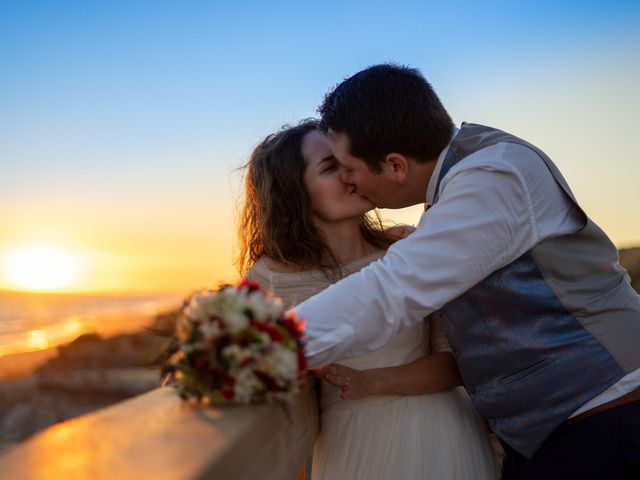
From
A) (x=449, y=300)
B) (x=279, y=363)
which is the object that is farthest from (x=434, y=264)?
(x=279, y=363)

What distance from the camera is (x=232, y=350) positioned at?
1.47 metres

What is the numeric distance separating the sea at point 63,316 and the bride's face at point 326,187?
33.3 feet

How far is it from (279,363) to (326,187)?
158 cm

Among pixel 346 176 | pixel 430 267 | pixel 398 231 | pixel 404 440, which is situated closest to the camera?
pixel 430 267

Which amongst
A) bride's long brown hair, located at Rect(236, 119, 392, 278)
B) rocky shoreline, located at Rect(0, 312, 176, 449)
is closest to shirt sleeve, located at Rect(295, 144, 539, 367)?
bride's long brown hair, located at Rect(236, 119, 392, 278)

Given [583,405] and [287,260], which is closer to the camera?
[583,405]

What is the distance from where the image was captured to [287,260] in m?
3.05

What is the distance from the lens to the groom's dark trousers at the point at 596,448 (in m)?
2.11

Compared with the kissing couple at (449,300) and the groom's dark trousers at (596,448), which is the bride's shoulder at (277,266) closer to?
the kissing couple at (449,300)

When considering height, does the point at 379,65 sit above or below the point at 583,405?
above

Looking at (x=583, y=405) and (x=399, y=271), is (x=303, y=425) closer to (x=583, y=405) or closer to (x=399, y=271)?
(x=399, y=271)

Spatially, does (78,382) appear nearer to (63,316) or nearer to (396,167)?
(396,167)

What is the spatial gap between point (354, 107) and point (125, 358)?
1071 centimetres

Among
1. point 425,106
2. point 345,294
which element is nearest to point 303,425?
point 345,294
